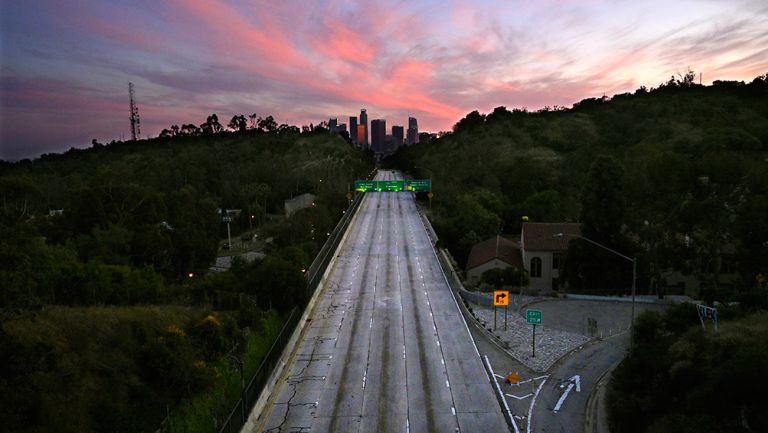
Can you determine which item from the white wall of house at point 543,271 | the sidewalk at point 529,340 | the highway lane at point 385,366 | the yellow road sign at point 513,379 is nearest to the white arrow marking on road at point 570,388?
the sidewalk at point 529,340

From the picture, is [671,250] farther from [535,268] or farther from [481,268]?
[481,268]

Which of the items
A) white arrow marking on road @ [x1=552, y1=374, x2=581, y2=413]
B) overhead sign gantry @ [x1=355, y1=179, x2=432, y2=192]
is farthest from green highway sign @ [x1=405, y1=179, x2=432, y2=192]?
white arrow marking on road @ [x1=552, y1=374, x2=581, y2=413]

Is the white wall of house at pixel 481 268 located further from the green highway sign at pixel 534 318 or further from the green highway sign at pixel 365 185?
the green highway sign at pixel 365 185

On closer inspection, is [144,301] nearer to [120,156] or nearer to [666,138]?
[666,138]

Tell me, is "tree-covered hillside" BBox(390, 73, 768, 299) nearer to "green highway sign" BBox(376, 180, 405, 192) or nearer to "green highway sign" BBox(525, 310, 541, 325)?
"green highway sign" BBox(376, 180, 405, 192)

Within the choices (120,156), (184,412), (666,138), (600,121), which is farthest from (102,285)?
(600,121)

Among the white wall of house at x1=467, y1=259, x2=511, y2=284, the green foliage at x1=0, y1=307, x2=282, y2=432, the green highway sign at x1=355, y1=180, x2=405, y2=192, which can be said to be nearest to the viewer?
the green foliage at x1=0, y1=307, x2=282, y2=432
